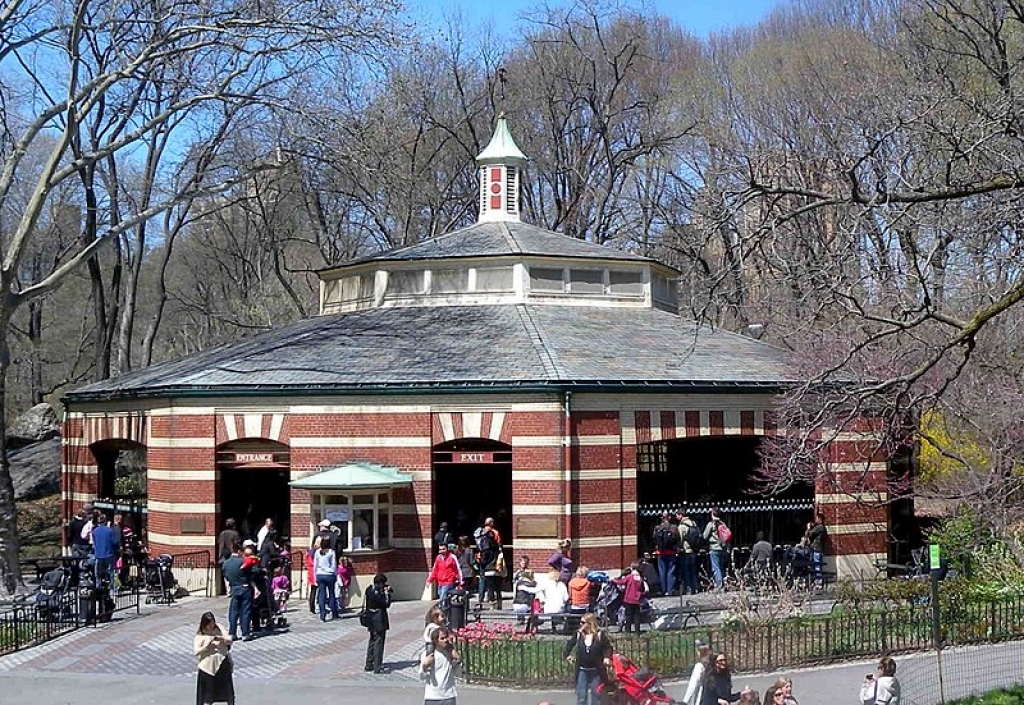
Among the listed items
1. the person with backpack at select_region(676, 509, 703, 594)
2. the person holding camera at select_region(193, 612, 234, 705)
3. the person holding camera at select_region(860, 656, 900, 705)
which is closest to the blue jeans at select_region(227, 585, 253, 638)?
the person holding camera at select_region(193, 612, 234, 705)

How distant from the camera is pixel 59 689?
1820 centimetres

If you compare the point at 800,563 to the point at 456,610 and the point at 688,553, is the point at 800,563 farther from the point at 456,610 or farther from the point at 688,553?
the point at 456,610

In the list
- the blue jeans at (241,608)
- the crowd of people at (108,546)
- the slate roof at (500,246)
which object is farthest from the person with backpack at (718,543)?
the crowd of people at (108,546)

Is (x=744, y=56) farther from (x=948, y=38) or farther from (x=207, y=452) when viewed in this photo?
(x=207, y=452)

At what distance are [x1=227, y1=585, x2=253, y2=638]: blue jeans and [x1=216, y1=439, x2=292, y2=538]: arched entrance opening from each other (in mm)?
5033

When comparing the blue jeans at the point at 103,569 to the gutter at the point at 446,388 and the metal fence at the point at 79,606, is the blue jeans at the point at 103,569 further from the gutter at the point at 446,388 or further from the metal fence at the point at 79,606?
the gutter at the point at 446,388

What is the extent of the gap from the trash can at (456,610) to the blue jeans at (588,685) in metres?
5.33

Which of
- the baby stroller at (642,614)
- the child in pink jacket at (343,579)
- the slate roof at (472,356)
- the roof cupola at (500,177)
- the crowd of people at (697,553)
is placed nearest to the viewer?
the baby stroller at (642,614)

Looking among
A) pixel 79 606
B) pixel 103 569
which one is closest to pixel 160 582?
pixel 103 569

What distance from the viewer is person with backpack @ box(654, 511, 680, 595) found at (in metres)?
24.9

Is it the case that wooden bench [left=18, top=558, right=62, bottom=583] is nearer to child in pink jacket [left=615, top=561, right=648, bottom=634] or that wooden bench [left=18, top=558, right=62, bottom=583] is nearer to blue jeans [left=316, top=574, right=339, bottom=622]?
blue jeans [left=316, top=574, right=339, bottom=622]

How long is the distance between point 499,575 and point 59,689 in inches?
338

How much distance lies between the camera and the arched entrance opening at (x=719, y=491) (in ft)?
88.9

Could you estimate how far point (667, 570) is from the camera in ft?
83.0
